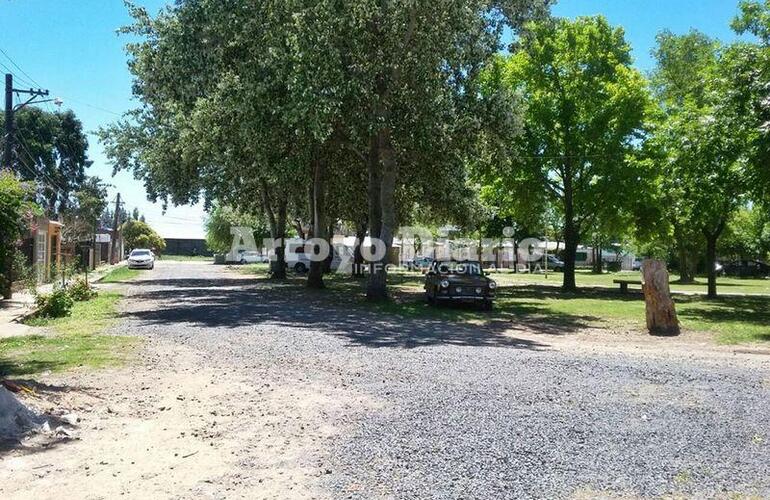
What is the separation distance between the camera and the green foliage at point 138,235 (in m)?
90.1

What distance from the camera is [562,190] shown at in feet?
107

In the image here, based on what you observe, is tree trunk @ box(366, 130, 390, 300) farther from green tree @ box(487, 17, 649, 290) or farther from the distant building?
the distant building

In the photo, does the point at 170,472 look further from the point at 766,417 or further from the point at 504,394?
the point at 766,417

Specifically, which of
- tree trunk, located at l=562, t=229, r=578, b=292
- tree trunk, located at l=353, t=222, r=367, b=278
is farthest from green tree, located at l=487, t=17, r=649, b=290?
tree trunk, located at l=353, t=222, r=367, b=278

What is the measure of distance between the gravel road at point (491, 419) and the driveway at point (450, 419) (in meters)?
0.02

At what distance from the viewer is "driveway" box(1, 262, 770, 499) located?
4996mm

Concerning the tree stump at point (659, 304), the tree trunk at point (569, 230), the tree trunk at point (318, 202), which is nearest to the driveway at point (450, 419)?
the tree stump at point (659, 304)

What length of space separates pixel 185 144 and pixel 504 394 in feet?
61.0

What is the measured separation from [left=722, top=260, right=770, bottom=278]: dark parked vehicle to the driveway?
55.4 m

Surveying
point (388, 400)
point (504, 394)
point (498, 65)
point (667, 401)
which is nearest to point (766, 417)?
point (667, 401)

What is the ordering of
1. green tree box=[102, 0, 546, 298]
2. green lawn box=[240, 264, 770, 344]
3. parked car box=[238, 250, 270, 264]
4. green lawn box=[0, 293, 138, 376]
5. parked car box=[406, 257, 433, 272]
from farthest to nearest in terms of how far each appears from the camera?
parked car box=[238, 250, 270, 264] → parked car box=[406, 257, 433, 272] → green tree box=[102, 0, 546, 298] → green lawn box=[240, 264, 770, 344] → green lawn box=[0, 293, 138, 376]

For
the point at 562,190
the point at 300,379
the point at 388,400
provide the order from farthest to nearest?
the point at 562,190 → the point at 300,379 → the point at 388,400

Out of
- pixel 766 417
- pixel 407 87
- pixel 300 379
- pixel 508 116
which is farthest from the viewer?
pixel 508 116

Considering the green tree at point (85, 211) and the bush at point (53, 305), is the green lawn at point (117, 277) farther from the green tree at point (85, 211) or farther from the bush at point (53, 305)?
the bush at point (53, 305)
